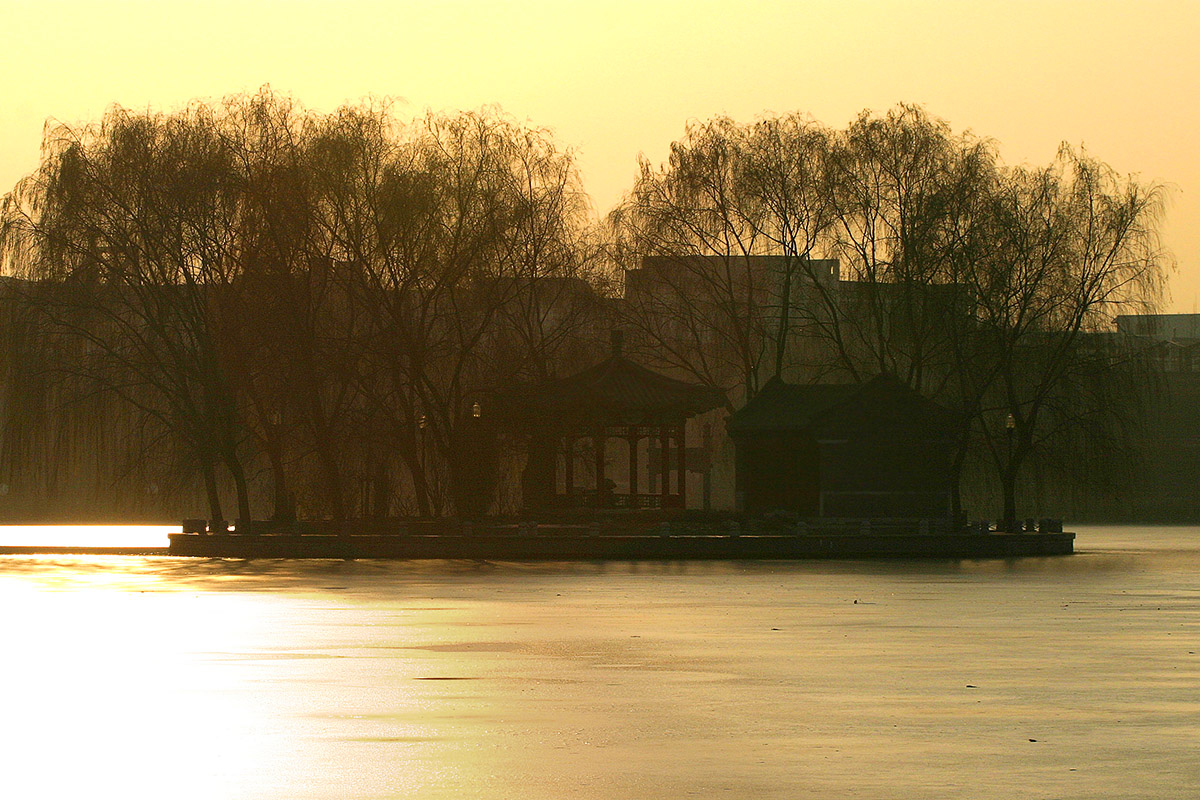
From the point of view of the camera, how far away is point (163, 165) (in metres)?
46.0

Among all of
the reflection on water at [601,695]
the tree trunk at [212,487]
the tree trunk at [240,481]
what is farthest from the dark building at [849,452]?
the reflection on water at [601,695]

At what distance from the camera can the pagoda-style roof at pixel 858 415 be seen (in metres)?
50.2

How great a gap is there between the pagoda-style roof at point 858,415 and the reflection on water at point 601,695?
22793mm

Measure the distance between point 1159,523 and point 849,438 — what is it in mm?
47780

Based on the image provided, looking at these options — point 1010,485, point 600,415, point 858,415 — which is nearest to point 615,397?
point 600,415

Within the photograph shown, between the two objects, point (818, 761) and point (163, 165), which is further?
point (163, 165)

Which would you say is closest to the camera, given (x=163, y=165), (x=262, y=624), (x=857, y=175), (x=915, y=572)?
(x=262, y=624)

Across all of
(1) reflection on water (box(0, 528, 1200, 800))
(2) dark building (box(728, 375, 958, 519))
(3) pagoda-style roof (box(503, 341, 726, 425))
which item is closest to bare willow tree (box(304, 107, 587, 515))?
(3) pagoda-style roof (box(503, 341, 726, 425))

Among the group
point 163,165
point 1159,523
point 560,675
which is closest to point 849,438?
point 163,165

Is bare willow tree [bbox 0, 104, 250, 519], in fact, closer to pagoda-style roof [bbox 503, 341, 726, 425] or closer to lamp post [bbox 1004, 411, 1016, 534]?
pagoda-style roof [bbox 503, 341, 726, 425]

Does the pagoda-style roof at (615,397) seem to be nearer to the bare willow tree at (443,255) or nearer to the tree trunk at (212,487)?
the bare willow tree at (443,255)

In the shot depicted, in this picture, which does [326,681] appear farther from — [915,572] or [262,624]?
[915,572]

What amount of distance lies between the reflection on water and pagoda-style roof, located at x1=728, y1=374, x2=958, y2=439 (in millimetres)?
22793

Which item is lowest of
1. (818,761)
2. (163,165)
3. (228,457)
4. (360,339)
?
(818,761)
